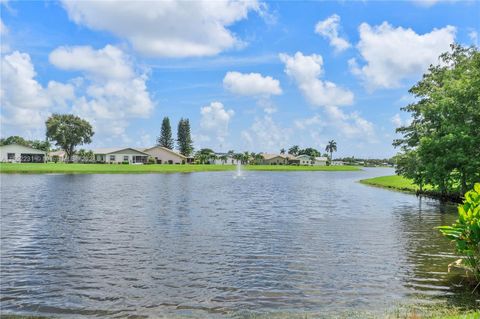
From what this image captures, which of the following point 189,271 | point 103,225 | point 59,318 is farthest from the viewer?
point 103,225

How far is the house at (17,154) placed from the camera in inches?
5276

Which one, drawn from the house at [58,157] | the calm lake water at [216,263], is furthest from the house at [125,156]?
the calm lake water at [216,263]

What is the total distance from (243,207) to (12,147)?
120 metres

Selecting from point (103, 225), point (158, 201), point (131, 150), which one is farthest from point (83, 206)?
point (131, 150)

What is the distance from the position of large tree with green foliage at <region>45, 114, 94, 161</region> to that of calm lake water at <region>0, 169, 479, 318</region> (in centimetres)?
12305

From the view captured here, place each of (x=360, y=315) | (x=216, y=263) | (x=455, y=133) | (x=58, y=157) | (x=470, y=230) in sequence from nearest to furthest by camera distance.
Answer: (x=360, y=315)
(x=470, y=230)
(x=216, y=263)
(x=455, y=133)
(x=58, y=157)

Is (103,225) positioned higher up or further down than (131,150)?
further down

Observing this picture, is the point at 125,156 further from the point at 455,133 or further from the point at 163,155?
the point at 455,133

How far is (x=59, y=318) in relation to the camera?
11703 mm

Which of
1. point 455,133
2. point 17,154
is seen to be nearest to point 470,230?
point 455,133

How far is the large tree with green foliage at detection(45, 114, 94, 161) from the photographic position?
148m

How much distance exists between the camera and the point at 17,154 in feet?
446

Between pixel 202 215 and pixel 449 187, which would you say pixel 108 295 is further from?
pixel 449 187

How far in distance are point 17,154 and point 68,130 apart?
1946 cm
